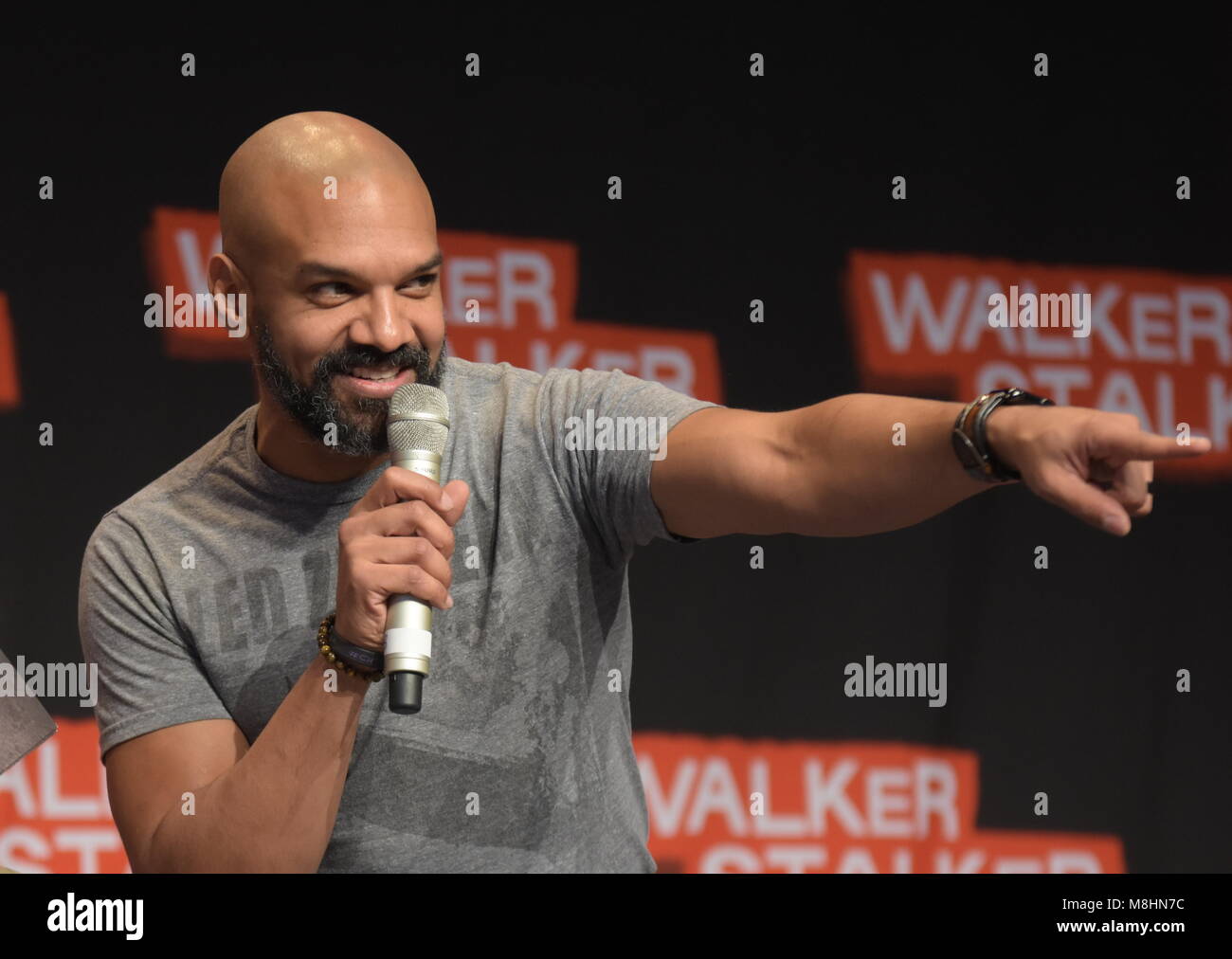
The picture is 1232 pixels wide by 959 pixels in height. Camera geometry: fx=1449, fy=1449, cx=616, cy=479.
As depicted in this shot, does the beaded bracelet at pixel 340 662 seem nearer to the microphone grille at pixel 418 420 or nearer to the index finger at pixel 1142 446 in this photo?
the microphone grille at pixel 418 420

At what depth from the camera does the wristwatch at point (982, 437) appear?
1177 mm

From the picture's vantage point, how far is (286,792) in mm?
1459

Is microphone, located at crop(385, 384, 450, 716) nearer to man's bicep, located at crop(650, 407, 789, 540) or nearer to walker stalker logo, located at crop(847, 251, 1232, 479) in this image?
man's bicep, located at crop(650, 407, 789, 540)

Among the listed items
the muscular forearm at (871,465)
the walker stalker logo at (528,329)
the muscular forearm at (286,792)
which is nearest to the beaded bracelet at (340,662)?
the muscular forearm at (286,792)

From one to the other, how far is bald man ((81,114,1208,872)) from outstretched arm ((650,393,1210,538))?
20 mm

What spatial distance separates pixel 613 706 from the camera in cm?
169

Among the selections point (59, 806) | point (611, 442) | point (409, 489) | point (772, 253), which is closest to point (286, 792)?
point (409, 489)

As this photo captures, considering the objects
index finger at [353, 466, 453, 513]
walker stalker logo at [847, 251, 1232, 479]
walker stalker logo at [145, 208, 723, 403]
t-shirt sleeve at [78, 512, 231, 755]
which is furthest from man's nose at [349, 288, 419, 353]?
walker stalker logo at [847, 251, 1232, 479]

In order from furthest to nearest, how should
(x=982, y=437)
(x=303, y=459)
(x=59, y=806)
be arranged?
(x=59, y=806) → (x=303, y=459) → (x=982, y=437)

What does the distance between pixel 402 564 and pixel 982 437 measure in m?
0.52

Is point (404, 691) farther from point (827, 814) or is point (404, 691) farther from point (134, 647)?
point (827, 814)

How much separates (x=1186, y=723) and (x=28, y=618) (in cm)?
237

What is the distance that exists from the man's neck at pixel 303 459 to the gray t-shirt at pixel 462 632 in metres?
0.02

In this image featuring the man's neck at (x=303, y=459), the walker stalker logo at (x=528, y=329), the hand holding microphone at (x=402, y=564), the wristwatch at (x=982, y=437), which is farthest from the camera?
the walker stalker logo at (x=528, y=329)
